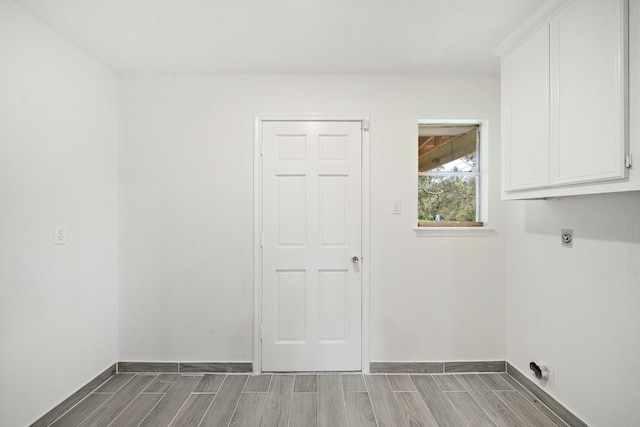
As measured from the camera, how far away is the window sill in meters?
2.76

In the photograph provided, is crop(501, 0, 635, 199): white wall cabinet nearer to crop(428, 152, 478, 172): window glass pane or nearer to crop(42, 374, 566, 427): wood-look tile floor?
crop(428, 152, 478, 172): window glass pane

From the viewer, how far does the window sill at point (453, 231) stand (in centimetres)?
276

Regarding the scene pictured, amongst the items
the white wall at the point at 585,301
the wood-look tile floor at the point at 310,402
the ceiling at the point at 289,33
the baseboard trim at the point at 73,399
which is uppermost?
the ceiling at the point at 289,33

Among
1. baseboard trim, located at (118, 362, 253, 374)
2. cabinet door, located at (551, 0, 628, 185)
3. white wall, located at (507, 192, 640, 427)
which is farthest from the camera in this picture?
baseboard trim, located at (118, 362, 253, 374)

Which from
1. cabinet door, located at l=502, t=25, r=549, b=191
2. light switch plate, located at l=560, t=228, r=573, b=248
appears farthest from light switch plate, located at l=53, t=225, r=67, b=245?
light switch plate, located at l=560, t=228, r=573, b=248

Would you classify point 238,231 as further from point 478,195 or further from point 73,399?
point 478,195

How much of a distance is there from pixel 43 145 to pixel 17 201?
15.3 inches

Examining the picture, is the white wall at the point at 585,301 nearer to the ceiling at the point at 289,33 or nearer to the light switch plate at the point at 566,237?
the light switch plate at the point at 566,237

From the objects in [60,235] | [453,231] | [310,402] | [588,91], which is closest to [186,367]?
[310,402]

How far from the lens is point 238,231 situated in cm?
275

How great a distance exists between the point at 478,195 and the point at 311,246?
152 cm

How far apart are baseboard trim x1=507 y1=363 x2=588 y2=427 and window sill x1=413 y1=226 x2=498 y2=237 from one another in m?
1.09

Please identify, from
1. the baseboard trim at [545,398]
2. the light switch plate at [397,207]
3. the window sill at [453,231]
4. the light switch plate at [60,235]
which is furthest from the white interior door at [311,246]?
the light switch plate at [60,235]

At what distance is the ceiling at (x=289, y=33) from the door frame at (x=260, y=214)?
371 mm
